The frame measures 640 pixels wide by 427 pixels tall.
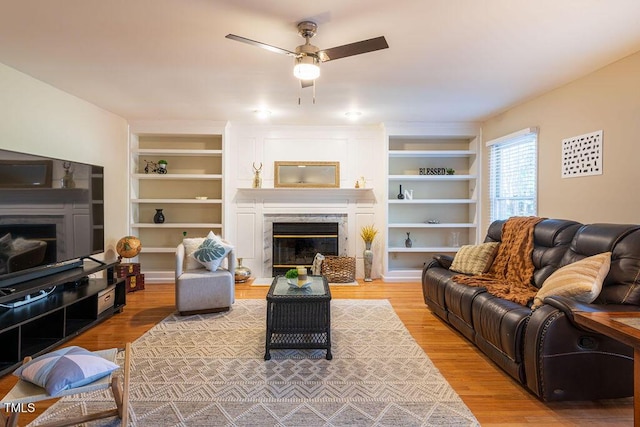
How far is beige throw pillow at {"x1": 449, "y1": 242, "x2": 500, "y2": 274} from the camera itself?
3568 mm

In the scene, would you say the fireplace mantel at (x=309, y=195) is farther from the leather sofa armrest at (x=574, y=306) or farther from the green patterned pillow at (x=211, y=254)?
the leather sofa armrest at (x=574, y=306)

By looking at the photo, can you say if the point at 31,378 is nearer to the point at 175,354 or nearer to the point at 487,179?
the point at 175,354

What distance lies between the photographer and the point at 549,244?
3.08 metres

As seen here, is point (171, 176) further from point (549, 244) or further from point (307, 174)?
point (549, 244)

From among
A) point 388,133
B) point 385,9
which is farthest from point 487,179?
point 385,9

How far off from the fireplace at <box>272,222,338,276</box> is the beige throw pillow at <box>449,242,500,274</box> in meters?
2.37

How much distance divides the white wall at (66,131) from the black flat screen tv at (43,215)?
44cm

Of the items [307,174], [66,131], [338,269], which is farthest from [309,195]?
[66,131]

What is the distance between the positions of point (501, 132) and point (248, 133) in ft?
12.6

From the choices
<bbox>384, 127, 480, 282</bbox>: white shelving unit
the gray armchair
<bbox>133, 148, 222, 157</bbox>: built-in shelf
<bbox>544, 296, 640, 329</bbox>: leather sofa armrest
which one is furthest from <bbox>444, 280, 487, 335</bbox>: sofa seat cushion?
<bbox>133, 148, 222, 157</bbox>: built-in shelf

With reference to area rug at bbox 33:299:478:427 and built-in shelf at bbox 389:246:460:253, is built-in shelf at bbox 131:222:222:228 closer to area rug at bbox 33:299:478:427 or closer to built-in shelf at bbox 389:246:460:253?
area rug at bbox 33:299:478:427

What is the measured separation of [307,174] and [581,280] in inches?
160

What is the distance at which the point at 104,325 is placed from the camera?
139 inches

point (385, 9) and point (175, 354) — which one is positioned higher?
point (385, 9)
